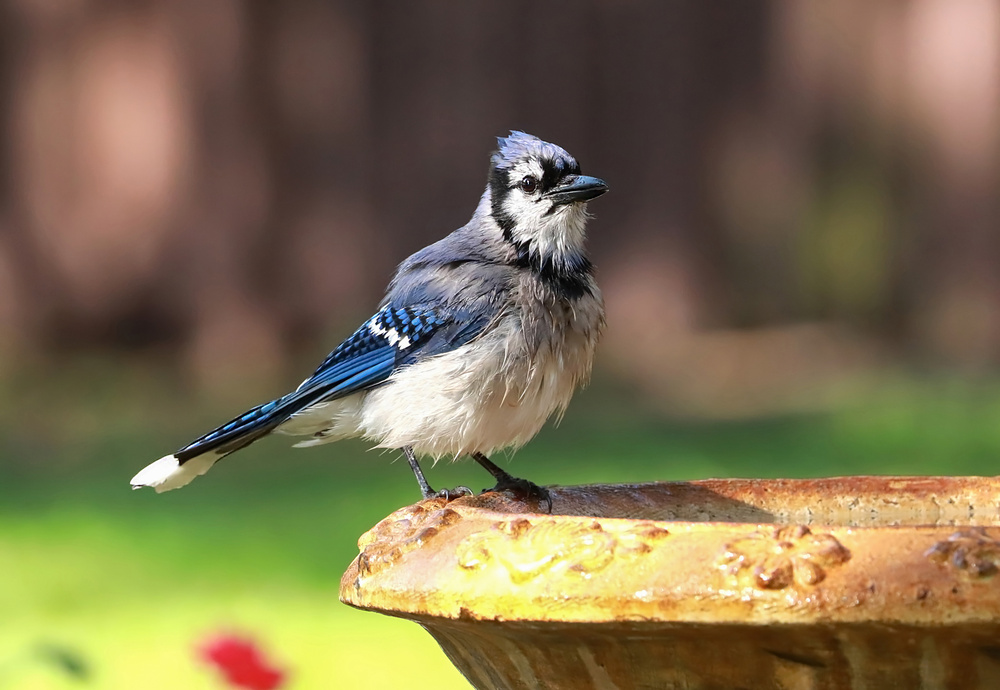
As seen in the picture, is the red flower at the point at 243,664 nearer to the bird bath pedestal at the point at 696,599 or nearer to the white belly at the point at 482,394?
the white belly at the point at 482,394

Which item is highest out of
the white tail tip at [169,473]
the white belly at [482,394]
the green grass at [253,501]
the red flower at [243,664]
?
the white belly at [482,394]

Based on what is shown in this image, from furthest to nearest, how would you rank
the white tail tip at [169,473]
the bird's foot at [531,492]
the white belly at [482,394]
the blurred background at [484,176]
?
the blurred background at [484,176], the white belly at [482,394], the white tail tip at [169,473], the bird's foot at [531,492]

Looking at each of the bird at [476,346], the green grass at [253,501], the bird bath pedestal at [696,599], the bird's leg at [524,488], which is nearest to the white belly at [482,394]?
the bird at [476,346]

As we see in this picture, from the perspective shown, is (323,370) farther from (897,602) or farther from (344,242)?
(344,242)

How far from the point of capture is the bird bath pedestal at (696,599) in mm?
1402

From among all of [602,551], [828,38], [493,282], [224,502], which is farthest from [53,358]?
[602,551]

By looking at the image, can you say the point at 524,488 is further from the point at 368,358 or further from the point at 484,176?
the point at 484,176

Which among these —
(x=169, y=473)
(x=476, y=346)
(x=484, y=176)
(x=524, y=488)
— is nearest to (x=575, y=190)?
(x=476, y=346)

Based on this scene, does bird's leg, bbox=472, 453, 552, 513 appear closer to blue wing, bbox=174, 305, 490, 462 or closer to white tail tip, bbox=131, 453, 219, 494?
blue wing, bbox=174, 305, 490, 462

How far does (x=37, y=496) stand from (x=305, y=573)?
60.0 inches

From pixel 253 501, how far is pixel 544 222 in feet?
8.74

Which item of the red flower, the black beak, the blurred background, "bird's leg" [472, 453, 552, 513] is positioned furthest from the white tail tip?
the blurred background

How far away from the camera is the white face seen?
304 centimetres

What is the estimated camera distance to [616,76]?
23.5 feet
